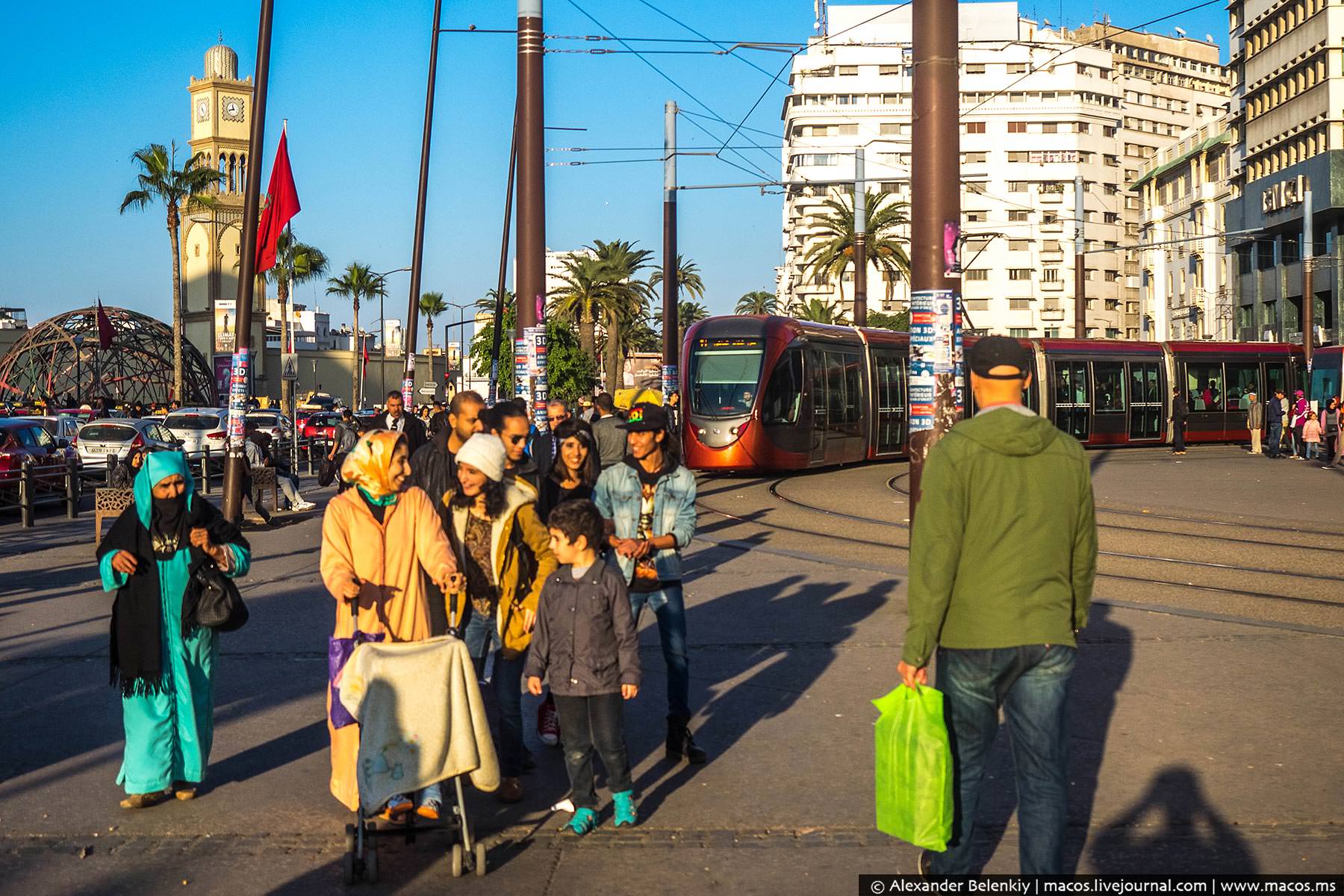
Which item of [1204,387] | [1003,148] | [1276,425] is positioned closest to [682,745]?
[1276,425]

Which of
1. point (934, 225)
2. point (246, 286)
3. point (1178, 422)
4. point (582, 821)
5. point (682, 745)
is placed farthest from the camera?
point (1178, 422)

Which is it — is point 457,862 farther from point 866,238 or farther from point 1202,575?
point 866,238

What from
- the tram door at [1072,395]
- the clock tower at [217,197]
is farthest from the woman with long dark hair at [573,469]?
the clock tower at [217,197]

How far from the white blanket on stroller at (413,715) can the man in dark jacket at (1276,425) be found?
118ft

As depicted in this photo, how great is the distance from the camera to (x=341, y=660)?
5.96 metres

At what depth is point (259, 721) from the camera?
26.2 ft

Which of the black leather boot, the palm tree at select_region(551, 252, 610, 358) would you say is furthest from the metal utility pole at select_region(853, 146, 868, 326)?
the black leather boot

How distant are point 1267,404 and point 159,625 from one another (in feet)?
130

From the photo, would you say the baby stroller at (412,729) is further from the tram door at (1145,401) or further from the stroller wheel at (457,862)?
the tram door at (1145,401)

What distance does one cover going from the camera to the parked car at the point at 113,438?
30.9 m

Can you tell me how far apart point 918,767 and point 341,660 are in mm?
2485

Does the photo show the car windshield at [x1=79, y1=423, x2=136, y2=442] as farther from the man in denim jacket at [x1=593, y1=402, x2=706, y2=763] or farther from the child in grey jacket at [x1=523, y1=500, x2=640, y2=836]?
the child in grey jacket at [x1=523, y1=500, x2=640, y2=836]

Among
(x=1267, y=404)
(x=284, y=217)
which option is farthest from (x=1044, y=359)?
(x=284, y=217)

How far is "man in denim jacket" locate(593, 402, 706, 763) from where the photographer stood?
23.2ft
